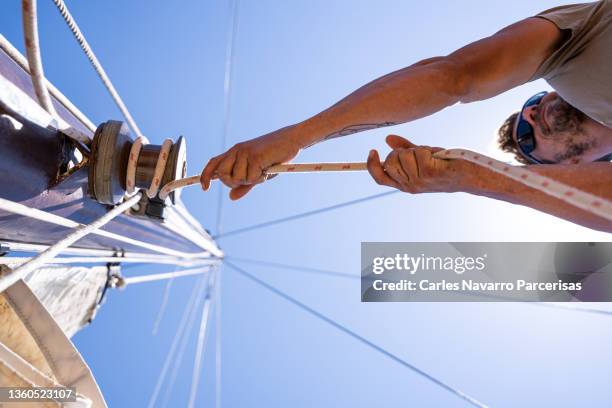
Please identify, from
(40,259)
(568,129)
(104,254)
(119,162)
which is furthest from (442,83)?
(104,254)

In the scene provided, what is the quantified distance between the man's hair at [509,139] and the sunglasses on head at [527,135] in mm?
48

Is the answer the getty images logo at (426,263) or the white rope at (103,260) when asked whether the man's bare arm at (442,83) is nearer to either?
the white rope at (103,260)

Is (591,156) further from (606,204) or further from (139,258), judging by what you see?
(139,258)

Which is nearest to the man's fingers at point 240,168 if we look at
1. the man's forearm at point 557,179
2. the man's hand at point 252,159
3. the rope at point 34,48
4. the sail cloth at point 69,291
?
the man's hand at point 252,159

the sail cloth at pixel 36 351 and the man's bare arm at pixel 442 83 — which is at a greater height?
the man's bare arm at pixel 442 83

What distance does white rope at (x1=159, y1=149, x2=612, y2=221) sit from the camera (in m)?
0.62

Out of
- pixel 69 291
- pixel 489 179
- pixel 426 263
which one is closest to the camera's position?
pixel 489 179

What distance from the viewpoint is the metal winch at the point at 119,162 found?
Result: 1.04 meters

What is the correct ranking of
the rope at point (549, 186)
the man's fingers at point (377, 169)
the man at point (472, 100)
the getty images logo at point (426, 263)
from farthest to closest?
the getty images logo at point (426, 263) < the man's fingers at point (377, 169) < the man at point (472, 100) < the rope at point (549, 186)

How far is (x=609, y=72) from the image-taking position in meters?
1.20

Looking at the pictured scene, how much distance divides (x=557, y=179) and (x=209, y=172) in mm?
788

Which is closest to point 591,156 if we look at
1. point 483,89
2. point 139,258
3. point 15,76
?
point 483,89

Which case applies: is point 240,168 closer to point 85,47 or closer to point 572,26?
point 85,47

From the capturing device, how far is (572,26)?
4.01 feet
